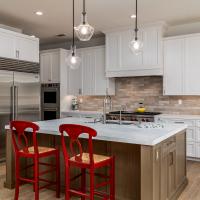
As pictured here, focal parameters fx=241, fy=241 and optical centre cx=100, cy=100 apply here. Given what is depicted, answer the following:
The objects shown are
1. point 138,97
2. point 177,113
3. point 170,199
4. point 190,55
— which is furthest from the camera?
point 138,97

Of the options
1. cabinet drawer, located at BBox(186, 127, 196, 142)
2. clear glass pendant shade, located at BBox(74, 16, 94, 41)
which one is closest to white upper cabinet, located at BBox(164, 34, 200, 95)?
cabinet drawer, located at BBox(186, 127, 196, 142)

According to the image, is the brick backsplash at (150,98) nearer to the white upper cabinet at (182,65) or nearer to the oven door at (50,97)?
the white upper cabinet at (182,65)

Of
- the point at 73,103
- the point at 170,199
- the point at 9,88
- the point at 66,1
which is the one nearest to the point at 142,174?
the point at 170,199

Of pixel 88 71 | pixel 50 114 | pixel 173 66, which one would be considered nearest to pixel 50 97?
pixel 50 114

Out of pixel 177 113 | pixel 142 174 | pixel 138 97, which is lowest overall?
pixel 142 174

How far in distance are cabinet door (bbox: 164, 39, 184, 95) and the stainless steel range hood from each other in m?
2.89

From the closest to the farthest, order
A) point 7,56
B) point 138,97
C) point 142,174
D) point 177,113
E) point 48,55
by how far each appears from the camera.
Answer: point 142,174, point 7,56, point 177,113, point 138,97, point 48,55

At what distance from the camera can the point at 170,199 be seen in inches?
114

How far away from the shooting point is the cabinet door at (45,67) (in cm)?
660

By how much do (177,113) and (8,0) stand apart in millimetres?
4138

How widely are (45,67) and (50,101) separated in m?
0.98

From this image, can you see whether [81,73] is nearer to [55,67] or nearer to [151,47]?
[55,67]

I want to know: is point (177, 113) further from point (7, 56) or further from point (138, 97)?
point (7, 56)

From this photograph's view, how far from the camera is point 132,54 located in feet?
18.4
